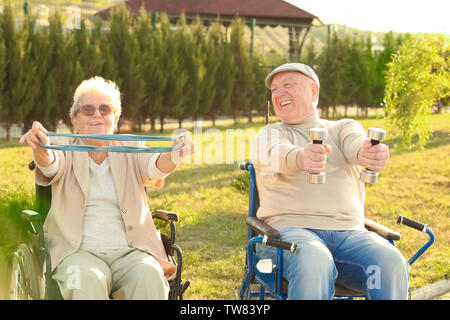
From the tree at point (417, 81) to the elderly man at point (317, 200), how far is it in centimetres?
502

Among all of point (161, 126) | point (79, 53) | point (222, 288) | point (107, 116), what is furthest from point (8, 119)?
point (107, 116)

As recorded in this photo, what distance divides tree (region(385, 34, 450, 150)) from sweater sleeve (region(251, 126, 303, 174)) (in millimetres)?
5213

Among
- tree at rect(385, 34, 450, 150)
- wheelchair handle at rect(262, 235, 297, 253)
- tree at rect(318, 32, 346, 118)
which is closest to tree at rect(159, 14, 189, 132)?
tree at rect(318, 32, 346, 118)

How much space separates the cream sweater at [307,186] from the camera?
9.78 feet

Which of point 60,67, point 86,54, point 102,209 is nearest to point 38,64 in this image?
point 60,67

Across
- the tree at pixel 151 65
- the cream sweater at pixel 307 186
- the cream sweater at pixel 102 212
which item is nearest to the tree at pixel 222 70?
the tree at pixel 151 65

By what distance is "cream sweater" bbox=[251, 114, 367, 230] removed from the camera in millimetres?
2980

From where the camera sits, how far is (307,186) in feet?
9.86

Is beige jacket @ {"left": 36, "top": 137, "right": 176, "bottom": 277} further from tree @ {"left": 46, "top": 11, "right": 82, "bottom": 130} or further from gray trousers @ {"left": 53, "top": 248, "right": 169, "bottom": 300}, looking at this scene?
tree @ {"left": 46, "top": 11, "right": 82, "bottom": 130}

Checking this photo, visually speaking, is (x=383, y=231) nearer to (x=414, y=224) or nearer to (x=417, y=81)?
(x=414, y=224)

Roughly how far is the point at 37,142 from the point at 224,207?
14.0 ft
